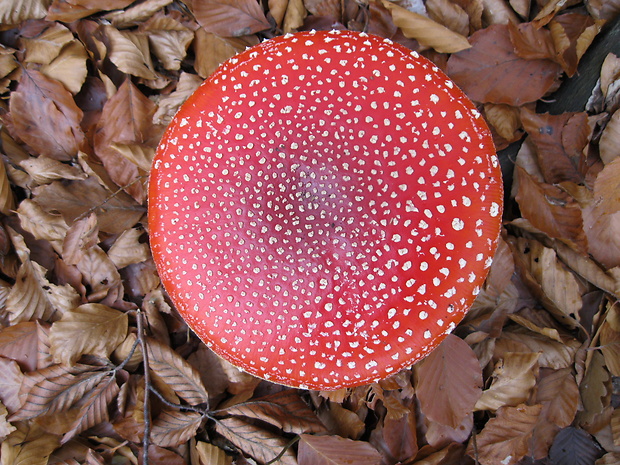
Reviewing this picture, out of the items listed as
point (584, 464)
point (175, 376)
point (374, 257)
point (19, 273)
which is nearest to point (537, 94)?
point (374, 257)

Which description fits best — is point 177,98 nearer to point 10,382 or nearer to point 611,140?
point 10,382

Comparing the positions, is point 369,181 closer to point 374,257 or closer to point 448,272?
point 374,257

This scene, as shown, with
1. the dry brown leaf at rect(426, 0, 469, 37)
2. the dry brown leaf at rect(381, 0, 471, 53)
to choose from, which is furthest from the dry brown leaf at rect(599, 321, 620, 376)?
the dry brown leaf at rect(426, 0, 469, 37)

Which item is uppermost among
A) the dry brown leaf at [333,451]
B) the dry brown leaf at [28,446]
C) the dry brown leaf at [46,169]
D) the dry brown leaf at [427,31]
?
the dry brown leaf at [427,31]

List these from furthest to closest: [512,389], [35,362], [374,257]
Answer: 1. [35,362]
2. [512,389]
3. [374,257]

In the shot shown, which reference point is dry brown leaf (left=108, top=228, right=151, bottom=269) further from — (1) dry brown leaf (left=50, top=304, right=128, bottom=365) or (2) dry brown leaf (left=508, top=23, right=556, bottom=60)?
(2) dry brown leaf (left=508, top=23, right=556, bottom=60)

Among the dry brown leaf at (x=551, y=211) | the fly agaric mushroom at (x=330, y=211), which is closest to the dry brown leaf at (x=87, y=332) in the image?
the fly agaric mushroom at (x=330, y=211)

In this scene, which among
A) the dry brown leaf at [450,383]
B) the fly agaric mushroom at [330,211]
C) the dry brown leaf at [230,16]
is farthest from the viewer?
the dry brown leaf at [230,16]

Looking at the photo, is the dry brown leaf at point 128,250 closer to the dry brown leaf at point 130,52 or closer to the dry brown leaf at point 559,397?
the dry brown leaf at point 130,52
